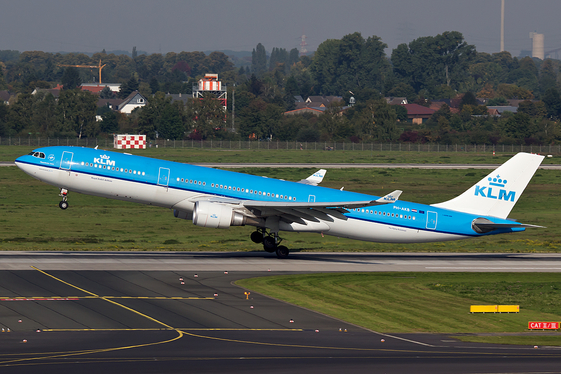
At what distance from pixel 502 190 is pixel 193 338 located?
3080 centimetres

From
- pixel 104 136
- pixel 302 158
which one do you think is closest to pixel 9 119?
pixel 104 136

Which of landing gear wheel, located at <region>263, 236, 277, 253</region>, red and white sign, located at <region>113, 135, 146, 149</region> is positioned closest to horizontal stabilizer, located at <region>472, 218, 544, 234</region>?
landing gear wheel, located at <region>263, 236, 277, 253</region>

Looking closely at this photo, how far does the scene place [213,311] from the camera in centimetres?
3384

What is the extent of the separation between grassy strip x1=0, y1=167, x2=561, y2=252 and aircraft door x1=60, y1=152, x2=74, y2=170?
843 centimetres

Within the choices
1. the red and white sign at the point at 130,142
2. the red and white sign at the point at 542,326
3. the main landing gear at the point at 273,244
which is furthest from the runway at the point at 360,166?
the red and white sign at the point at 542,326

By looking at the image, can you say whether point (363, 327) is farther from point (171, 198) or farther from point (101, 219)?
point (101, 219)

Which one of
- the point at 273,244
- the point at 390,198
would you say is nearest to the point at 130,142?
the point at 273,244

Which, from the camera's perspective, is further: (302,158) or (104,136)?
(104,136)

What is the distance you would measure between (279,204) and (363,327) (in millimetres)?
16394

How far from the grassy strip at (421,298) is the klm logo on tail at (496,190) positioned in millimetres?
7399

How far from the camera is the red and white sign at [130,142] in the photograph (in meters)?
149

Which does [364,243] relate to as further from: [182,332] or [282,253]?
[182,332]

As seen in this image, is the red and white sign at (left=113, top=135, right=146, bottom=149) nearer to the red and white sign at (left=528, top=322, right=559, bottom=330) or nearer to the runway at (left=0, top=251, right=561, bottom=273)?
the runway at (left=0, top=251, right=561, bottom=273)

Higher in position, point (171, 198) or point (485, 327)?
point (171, 198)
